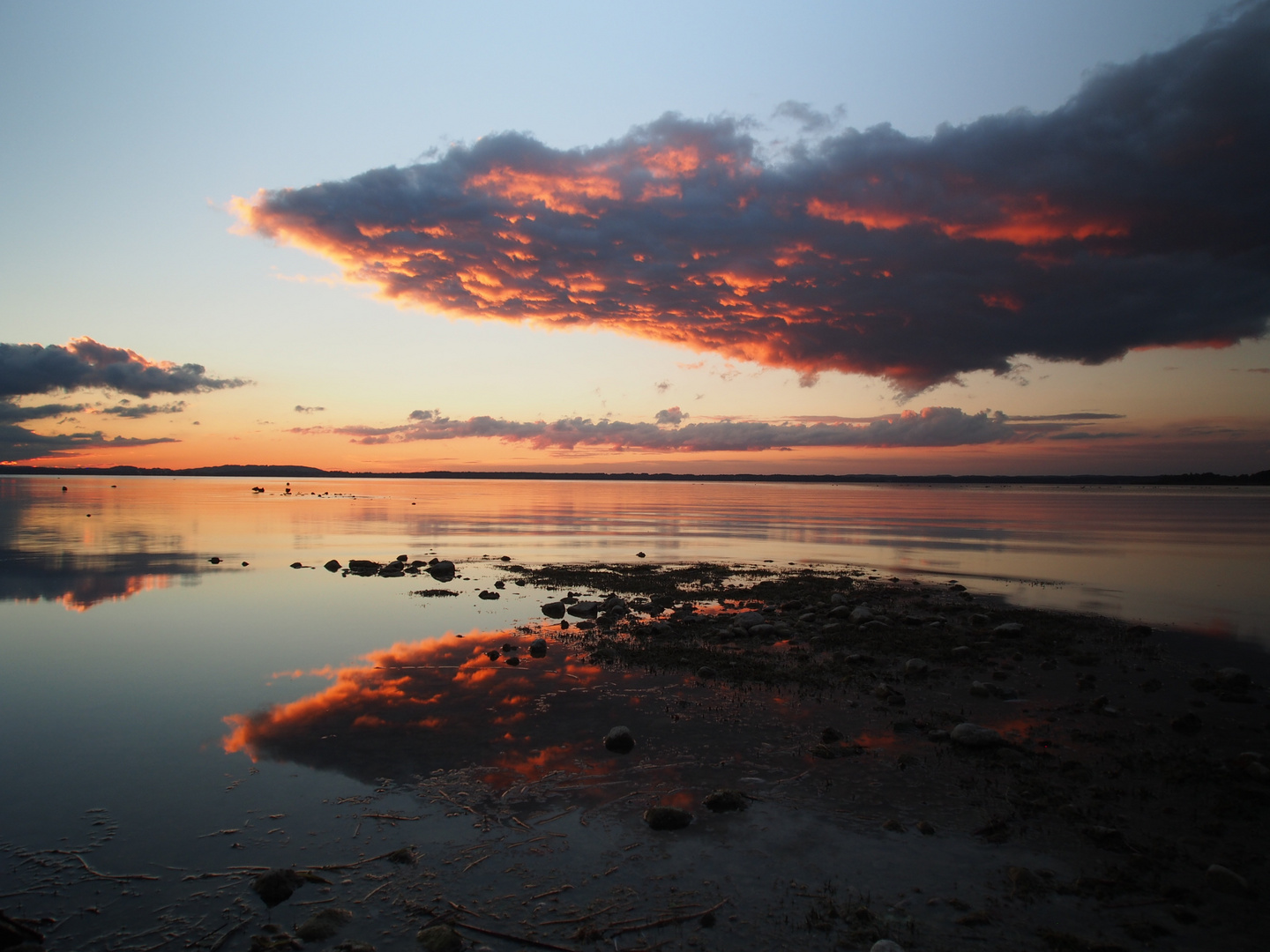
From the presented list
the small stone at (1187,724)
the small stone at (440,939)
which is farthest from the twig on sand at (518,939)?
the small stone at (1187,724)

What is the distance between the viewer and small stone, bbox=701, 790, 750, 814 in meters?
9.70

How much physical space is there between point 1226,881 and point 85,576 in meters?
41.7

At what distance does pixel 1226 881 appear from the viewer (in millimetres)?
7746

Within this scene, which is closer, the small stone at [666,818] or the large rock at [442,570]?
the small stone at [666,818]

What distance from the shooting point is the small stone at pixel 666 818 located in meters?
9.20

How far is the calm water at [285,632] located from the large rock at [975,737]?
21.1 ft

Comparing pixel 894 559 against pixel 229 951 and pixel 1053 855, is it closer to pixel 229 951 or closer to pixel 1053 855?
pixel 1053 855

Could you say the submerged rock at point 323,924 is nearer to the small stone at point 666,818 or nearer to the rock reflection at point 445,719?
the rock reflection at point 445,719

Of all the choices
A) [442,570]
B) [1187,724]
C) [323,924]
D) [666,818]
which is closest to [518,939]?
[323,924]

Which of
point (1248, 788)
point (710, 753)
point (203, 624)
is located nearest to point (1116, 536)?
point (1248, 788)

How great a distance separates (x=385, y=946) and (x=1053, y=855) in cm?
799

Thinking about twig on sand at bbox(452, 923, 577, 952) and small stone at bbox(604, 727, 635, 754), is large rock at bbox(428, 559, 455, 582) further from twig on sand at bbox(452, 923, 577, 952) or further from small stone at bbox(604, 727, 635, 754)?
twig on sand at bbox(452, 923, 577, 952)

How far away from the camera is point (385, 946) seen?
267 inches

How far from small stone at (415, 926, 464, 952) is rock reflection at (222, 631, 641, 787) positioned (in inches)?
145
